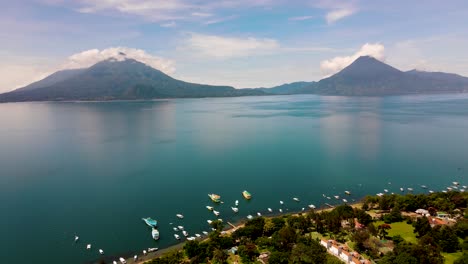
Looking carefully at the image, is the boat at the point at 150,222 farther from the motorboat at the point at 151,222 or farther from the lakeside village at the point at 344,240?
the lakeside village at the point at 344,240

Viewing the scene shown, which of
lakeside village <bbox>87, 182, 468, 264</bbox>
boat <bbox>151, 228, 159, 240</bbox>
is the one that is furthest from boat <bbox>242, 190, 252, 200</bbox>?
boat <bbox>151, 228, 159, 240</bbox>

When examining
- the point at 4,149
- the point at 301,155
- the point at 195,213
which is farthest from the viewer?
the point at 4,149

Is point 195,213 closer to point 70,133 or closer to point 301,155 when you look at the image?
point 301,155

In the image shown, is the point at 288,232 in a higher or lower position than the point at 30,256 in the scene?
higher

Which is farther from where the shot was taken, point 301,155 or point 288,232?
point 301,155

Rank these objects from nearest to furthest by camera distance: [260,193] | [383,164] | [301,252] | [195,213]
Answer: [301,252] < [195,213] < [260,193] < [383,164]

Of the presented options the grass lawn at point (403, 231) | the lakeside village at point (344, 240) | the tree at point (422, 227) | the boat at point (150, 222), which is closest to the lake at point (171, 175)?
the boat at point (150, 222)

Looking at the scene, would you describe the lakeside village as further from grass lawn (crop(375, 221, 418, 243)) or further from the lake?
the lake

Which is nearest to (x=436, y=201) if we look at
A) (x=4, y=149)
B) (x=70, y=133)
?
(x=4, y=149)
